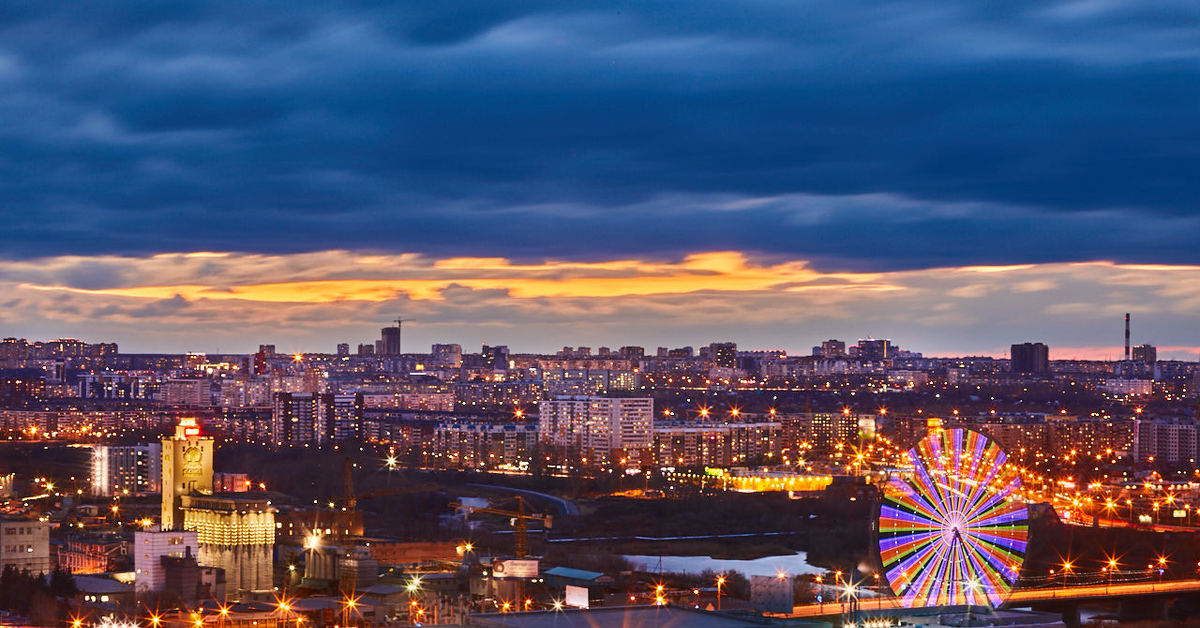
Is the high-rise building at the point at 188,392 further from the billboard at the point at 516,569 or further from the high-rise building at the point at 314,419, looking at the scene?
the billboard at the point at 516,569

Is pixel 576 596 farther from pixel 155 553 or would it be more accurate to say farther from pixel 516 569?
pixel 155 553

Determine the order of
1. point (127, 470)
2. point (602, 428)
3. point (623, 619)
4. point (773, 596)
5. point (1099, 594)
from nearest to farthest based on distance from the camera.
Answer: point (623, 619) < point (773, 596) < point (1099, 594) < point (127, 470) < point (602, 428)

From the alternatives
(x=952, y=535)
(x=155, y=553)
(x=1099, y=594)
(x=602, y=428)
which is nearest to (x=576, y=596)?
(x=1099, y=594)

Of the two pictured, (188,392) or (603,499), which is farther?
(188,392)

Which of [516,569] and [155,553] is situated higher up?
[155,553]

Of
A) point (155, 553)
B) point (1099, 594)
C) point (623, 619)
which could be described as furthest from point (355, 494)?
point (623, 619)

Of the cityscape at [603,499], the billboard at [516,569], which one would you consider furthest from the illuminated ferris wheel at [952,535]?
the billboard at [516,569]

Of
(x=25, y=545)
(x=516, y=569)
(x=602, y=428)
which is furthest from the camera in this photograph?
(x=602, y=428)

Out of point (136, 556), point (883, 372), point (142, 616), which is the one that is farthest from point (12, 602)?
point (883, 372)
